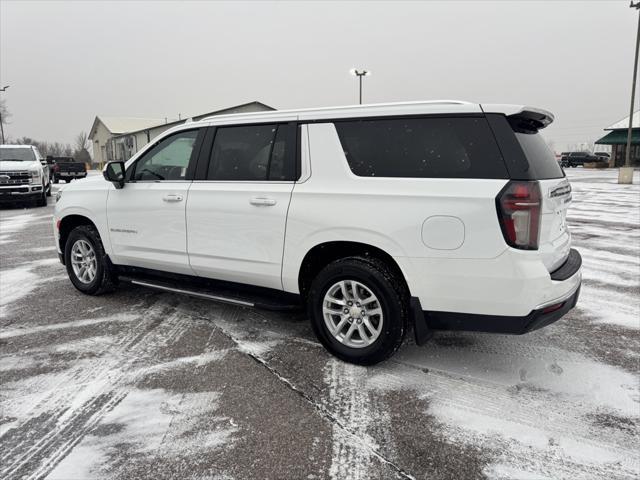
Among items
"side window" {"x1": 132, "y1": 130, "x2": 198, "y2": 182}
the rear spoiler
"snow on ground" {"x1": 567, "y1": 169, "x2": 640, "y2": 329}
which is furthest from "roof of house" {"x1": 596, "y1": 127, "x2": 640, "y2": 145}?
"side window" {"x1": 132, "y1": 130, "x2": 198, "y2": 182}

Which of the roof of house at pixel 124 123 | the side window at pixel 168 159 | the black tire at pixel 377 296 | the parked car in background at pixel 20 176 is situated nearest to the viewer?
the black tire at pixel 377 296

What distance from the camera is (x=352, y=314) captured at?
353 cm

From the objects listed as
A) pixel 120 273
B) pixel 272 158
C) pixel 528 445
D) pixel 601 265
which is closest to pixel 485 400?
pixel 528 445

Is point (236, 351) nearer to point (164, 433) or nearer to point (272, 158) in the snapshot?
point (164, 433)

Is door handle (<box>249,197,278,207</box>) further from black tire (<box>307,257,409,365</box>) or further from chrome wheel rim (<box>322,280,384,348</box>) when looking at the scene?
chrome wheel rim (<box>322,280,384,348</box>)

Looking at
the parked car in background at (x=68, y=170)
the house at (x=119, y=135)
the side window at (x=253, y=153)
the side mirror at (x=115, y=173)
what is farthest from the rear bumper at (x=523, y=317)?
the house at (x=119, y=135)

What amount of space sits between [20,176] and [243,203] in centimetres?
1395

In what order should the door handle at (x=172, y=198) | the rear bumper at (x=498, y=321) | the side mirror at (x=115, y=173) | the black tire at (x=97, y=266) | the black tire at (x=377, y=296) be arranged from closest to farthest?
1. the rear bumper at (x=498, y=321)
2. the black tire at (x=377, y=296)
3. the door handle at (x=172, y=198)
4. the side mirror at (x=115, y=173)
5. the black tire at (x=97, y=266)

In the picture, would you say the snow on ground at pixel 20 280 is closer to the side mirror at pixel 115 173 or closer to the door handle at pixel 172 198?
the side mirror at pixel 115 173

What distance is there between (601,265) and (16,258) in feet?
29.7

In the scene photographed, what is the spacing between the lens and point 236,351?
3.88m

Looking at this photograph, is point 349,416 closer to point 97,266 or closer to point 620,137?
point 97,266

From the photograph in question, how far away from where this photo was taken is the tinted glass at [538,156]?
9.95 ft

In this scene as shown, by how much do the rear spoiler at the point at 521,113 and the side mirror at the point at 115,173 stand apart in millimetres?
3555
